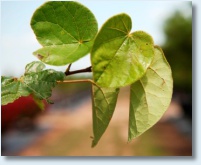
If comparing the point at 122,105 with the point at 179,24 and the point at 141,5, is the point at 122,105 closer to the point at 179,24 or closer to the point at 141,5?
the point at 179,24

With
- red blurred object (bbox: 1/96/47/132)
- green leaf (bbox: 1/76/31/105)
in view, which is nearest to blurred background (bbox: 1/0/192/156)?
red blurred object (bbox: 1/96/47/132)

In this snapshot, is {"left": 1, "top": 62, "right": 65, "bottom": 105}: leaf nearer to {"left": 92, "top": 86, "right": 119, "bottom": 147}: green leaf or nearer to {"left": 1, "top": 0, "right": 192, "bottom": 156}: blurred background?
{"left": 92, "top": 86, "right": 119, "bottom": 147}: green leaf

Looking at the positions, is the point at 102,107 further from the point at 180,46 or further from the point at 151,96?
the point at 180,46

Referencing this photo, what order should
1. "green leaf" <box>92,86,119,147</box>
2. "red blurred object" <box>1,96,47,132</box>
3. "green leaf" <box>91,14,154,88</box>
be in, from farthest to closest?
"red blurred object" <box>1,96,47,132</box>
"green leaf" <box>92,86,119,147</box>
"green leaf" <box>91,14,154,88</box>

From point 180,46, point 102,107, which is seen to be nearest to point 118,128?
point 180,46

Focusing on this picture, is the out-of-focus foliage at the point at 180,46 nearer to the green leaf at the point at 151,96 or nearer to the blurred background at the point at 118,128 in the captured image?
the blurred background at the point at 118,128

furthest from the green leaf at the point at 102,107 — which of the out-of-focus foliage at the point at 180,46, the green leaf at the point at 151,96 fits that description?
the out-of-focus foliage at the point at 180,46
